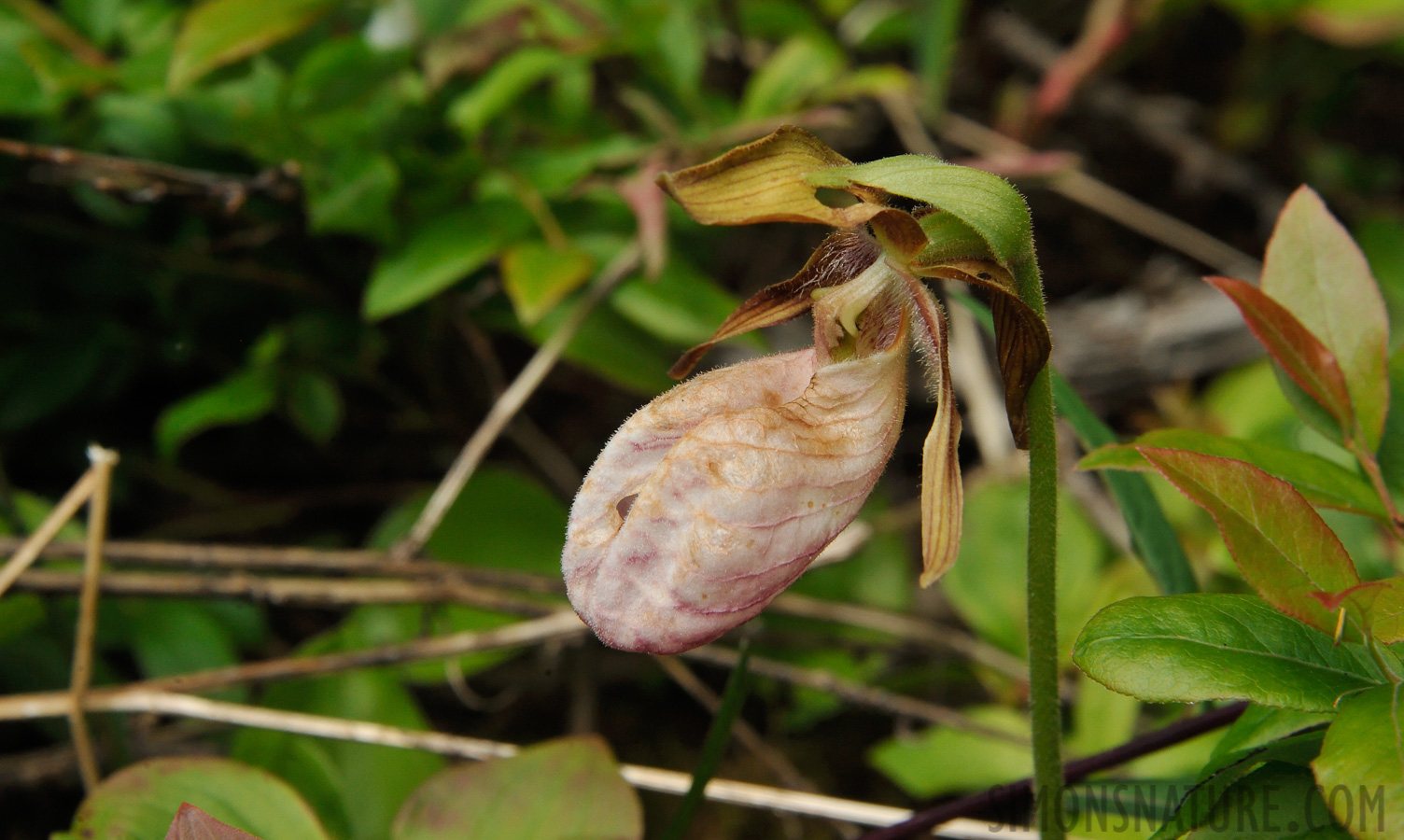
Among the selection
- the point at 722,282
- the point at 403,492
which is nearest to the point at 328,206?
the point at 403,492

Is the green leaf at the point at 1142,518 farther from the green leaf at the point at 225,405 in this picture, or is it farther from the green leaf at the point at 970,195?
the green leaf at the point at 225,405

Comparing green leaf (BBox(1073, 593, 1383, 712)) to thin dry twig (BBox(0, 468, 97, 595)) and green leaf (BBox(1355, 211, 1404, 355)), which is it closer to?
thin dry twig (BBox(0, 468, 97, 595))

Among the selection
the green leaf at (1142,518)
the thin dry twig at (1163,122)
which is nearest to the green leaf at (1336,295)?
the green leaf at (1142,518)

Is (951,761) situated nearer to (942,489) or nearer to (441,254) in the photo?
(942,489)

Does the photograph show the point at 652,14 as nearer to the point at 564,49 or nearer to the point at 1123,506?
the point at 564,49

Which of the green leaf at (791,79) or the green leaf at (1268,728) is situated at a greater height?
the green leaf at (791,79)

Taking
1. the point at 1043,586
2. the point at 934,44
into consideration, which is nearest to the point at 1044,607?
the point at 1043,586

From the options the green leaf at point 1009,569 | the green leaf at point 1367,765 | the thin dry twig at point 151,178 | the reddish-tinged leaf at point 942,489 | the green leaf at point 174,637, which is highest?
the thin dry twig at point 151,178
